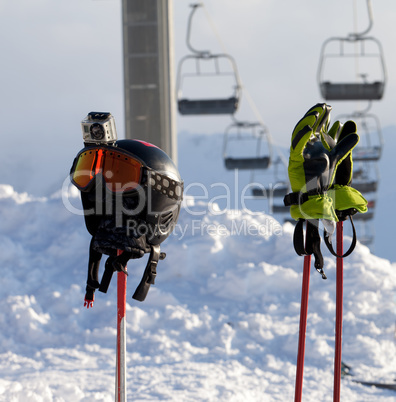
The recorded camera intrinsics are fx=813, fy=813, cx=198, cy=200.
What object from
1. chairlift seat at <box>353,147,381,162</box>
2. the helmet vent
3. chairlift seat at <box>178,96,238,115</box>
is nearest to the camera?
the helmet vent

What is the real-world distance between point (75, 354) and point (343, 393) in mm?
2285

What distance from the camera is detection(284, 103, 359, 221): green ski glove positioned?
3873 millimetres

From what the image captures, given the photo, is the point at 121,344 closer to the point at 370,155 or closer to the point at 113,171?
the point at 113,171

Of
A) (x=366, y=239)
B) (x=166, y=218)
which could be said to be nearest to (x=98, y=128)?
(x=166, y=218)

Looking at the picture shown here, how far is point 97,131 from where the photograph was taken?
12.2 ft

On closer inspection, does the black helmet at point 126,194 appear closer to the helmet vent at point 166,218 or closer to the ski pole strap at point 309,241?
the helmet vent at point 166,218

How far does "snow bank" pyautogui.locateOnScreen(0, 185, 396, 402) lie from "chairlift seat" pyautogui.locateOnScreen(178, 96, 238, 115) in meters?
1.04

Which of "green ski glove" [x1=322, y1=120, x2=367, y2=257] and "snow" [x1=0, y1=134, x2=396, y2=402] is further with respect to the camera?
"snow" [x1=0, y1=134, x2=396, y2=402]

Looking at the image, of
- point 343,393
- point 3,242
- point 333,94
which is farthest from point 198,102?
point 343,393

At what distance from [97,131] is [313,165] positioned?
1035 millimetres

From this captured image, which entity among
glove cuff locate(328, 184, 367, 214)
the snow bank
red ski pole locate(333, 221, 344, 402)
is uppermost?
glove cuff locate(328, 184, 367, 214)

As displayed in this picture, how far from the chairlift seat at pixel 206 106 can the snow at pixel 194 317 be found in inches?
41.0

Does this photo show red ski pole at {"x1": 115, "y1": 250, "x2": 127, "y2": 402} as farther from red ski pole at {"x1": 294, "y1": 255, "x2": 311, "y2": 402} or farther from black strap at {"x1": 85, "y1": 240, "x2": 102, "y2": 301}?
red ski pole at {"x1": 294, "y1": 255, "x2": 311, "y2": 402}

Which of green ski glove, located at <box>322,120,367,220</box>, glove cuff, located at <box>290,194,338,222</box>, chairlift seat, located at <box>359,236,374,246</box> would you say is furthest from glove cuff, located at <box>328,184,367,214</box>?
chairlift seat, located at <box>359,236,374,246</box>
